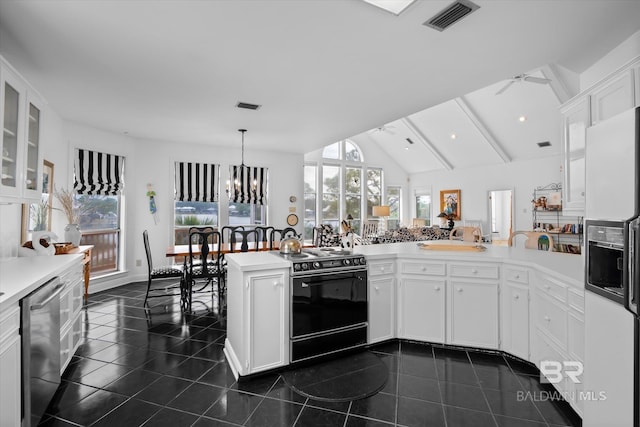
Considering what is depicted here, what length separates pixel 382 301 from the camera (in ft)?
9.59

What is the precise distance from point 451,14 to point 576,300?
6.81 ft

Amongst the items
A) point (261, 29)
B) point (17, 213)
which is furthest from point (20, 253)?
point (261, 29)

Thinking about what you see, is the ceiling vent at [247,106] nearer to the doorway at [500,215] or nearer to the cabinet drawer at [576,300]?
the cabinet drawer at [576,300]

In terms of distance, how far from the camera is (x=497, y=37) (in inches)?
94.4

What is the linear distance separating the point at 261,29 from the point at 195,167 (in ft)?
15.2

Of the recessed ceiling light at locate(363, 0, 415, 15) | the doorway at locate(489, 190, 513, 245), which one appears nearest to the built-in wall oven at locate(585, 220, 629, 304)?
the recessed ceiling light at locate(363, 0, 415, 15)

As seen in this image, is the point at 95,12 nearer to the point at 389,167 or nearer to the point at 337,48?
the point at 337,48

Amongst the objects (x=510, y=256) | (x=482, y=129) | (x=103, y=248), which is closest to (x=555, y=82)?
(x=482, y=129)

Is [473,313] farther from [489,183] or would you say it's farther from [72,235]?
[489,183]

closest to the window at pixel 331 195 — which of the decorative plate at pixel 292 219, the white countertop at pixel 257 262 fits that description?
the decorative plate at pixel 292 219

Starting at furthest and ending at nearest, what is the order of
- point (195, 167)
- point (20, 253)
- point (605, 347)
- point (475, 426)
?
point (195, 167) → point (20, 253) → point (475, 426) → point (605, 347)

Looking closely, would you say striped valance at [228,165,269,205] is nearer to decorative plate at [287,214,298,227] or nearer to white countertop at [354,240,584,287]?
decorative plate at [287,214,298,227]

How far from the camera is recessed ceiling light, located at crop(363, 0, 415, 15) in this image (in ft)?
6.47

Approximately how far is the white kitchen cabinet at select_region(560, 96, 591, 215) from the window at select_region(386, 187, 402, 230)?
8.69 meters
